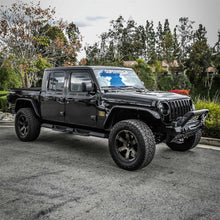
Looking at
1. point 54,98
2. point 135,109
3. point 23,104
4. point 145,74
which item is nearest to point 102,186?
point 135,109

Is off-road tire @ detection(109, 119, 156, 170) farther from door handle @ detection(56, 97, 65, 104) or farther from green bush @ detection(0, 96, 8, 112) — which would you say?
green bush @ detection(0, 96, 8, 112)

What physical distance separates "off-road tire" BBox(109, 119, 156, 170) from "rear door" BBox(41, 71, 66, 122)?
1.77m

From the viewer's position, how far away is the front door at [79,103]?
5262 mm

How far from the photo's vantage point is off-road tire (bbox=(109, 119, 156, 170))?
14.2 ft

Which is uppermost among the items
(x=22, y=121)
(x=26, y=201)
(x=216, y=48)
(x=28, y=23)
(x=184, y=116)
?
(x=216, y=48)

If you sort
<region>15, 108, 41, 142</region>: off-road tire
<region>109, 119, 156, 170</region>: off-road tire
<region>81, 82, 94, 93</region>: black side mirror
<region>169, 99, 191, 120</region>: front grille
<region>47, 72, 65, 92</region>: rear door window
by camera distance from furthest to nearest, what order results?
<region>15, 108, 41, 142</region>: off-road tire, <region>47, 72, 65, 92</region>: rear door window, <region>81, 82, 94, 93</region>: black side mirror, <region>169, 99, 191, 120</region>: front grille, <region>109, 119, 156, 170</region>: off-road tire

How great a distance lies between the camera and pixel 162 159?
5.42 metres

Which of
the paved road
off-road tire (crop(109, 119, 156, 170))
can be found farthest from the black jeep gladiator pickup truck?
the paved road

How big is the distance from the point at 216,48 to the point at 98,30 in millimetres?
20161

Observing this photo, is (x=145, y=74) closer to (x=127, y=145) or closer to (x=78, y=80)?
(x=78, y=80)

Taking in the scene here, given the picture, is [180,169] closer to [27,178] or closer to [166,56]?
[27,178]

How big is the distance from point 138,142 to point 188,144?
6.44 ft

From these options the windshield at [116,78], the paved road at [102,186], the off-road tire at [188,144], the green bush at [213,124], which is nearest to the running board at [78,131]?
the paved road at [102,186]

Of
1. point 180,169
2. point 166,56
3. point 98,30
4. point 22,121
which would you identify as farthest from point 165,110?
point 166,56
